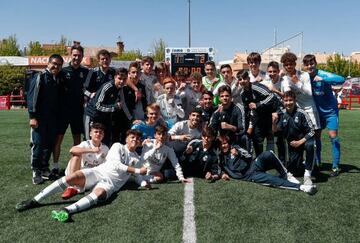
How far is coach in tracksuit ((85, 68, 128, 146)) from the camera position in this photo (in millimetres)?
6277

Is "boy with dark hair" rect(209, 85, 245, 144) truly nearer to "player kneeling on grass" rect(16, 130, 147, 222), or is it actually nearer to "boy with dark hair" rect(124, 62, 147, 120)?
"boy with dark hair" rect(124, 62, 147, 120)

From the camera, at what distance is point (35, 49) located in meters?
64.6

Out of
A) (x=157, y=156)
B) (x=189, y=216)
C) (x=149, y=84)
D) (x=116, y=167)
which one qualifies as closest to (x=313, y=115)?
(x=157, y=156)

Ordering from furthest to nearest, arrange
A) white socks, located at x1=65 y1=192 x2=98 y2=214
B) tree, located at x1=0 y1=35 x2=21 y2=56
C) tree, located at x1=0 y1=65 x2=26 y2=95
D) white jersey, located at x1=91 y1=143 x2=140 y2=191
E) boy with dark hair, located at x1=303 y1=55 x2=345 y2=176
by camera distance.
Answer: tree, located at x1=0 y1=35 x2=21 y2=56 < tree, located at x1=0 y1=65 x2=26 y2=95 < boy with dark hair, located at x1=303 y1=55 x2=345 y2=176 < white jersey, located at x1=91 y1=143 x2=140 y2=191 < white socks, located at x1=65 y1=192 x2=98 y2=214

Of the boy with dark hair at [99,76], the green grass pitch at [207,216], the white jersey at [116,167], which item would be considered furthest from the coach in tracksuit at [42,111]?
the white jersey at [116,167]

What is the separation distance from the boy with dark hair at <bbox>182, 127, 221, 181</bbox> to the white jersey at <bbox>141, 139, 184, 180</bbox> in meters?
0.33

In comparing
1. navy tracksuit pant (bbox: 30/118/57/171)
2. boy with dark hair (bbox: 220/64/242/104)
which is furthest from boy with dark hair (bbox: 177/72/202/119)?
navy tracksuit pant (bbox: 30/118/57/171)

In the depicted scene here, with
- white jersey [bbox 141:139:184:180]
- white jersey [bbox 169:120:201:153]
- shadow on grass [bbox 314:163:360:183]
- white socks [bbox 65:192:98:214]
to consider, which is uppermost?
white jersey [bbox 169:120:201:153]

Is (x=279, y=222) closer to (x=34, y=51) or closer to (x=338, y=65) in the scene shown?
(x=34, y=51)

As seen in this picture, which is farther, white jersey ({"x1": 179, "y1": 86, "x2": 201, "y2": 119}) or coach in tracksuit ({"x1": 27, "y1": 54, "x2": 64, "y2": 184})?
white jersey ({"x1": 179, "y1": 86, "x2": 201, "y2": 119})

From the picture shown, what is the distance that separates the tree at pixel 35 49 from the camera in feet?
212

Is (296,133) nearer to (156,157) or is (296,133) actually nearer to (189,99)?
(189,99)

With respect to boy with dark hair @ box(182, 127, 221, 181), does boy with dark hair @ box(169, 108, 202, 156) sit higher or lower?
higher

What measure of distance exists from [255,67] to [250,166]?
1.70 metres
